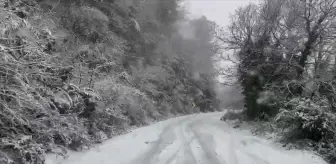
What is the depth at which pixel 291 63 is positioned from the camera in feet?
50.9

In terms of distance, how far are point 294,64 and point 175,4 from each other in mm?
24470

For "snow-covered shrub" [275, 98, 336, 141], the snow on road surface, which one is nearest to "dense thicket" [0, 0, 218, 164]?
the snow on road surface

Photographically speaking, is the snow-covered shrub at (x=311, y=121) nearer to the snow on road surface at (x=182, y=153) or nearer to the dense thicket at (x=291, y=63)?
the dense thicket at (x=291, y=63)

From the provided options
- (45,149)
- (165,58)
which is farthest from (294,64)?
(165,58)

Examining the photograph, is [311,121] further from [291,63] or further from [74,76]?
[74,76]

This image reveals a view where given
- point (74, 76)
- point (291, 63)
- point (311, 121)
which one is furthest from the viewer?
point (291, 63)

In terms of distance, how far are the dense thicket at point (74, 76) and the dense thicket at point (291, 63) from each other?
22.8ft

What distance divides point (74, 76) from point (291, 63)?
38.0 feet

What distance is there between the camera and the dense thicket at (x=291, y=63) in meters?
11.1

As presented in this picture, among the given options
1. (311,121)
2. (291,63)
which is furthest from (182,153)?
(291,63)

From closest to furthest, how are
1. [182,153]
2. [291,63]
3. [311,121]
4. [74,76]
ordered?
[74,76] → [182,153] → [311,121] → [291,63]

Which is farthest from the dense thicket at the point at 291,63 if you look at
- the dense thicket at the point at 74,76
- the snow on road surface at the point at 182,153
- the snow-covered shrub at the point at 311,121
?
the dense thicket at the point at 74,76

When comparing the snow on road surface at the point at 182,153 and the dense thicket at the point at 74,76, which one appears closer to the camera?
the dense thicket at the point at 74,76

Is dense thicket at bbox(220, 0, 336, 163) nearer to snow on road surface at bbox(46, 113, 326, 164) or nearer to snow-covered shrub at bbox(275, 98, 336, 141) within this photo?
snow-covered shrub at bbox(275, 98, 336, 141)
